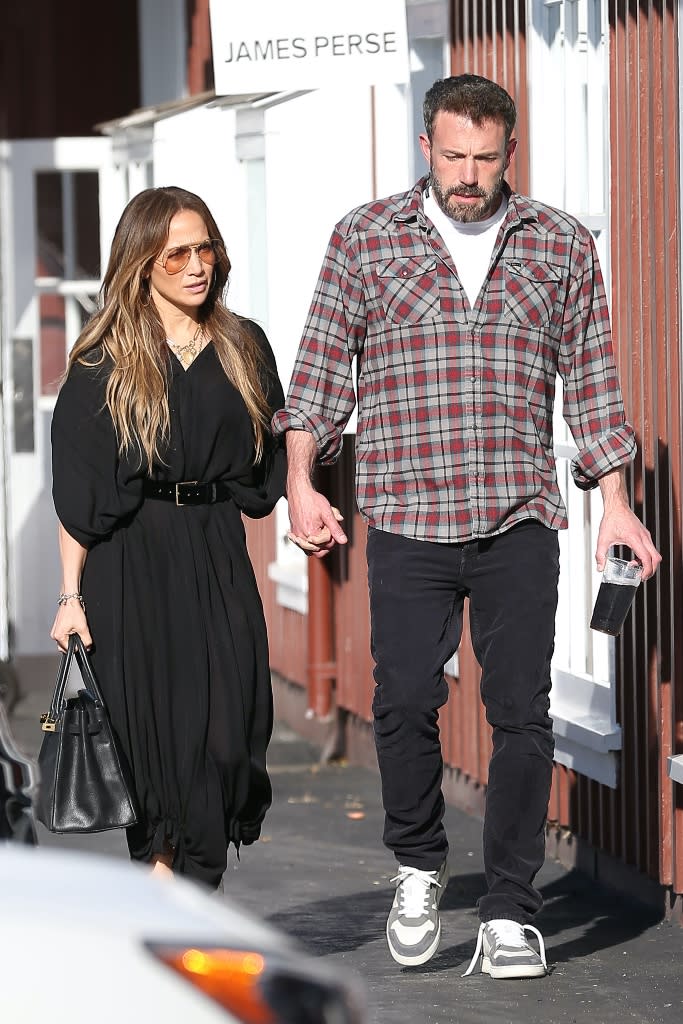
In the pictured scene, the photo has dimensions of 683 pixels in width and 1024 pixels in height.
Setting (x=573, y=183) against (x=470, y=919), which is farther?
(x=573, y=183)

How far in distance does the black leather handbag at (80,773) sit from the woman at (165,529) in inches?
4.8

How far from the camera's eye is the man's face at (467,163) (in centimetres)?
490

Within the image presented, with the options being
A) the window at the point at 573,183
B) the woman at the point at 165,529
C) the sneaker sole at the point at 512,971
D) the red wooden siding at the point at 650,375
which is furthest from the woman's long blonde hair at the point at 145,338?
the window at the point at 573,183

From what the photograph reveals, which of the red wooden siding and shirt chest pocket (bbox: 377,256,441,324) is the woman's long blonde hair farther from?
the red wooden siding

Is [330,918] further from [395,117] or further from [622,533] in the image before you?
[395,117]

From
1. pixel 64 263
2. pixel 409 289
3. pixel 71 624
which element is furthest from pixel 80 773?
pixel 64 263

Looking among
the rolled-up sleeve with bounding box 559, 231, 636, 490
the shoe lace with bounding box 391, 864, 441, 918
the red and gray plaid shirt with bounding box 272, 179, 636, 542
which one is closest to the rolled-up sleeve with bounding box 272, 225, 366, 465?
the red and gray plaid shirt with bounding box 272, 179, 636, 542

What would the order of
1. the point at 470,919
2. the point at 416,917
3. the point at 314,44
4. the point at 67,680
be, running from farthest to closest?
the point at 314,44
the point at 470,919
the point at 416,917
the point at 67,680

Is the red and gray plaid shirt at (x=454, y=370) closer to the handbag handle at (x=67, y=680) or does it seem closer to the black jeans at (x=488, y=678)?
the black jeans at (x=488, y=678)

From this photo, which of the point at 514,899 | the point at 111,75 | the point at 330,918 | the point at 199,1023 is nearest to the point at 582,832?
the point at 330,918

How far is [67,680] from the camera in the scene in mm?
4855

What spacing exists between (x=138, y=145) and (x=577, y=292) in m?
5.96

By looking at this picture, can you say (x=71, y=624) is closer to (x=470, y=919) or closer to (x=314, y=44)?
(x=470, y=919)

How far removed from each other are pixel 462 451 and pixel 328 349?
0.42 meters
